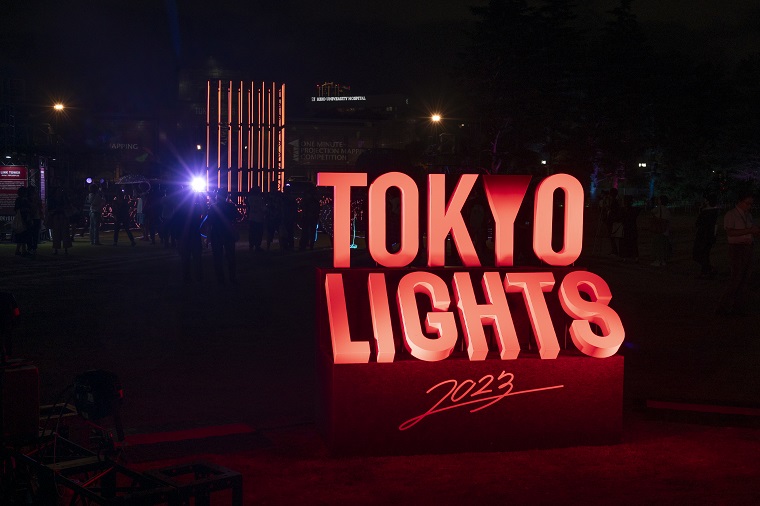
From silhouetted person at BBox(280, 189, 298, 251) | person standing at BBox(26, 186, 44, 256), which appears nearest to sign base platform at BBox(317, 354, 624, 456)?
person standing at BBox(26, 186, 44, 256)

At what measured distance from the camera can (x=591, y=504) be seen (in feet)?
16.6

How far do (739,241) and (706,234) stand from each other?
675cm

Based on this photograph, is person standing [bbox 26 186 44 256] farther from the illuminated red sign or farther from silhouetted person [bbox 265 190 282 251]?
silhouetted person [bbox 265 190 282 251]

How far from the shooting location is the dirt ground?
5.37 metres

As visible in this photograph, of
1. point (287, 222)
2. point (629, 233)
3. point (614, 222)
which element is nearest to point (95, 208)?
point (287, 222)

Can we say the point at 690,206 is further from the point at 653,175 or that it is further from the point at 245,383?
the point at 245,383

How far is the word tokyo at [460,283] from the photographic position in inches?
237

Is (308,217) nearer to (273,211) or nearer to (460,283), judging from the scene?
(273,211)

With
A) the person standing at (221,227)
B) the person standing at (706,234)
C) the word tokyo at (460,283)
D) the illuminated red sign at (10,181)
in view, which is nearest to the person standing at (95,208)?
the illuminated red sign at (10,181)

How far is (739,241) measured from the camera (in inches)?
485

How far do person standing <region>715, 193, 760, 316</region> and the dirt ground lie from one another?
50 cm

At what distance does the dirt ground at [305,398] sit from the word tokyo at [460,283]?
0.77m

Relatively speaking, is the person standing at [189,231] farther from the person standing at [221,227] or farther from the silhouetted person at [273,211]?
the silhouetted person at [273,211]

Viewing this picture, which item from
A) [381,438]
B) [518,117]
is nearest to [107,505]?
[381,438]
